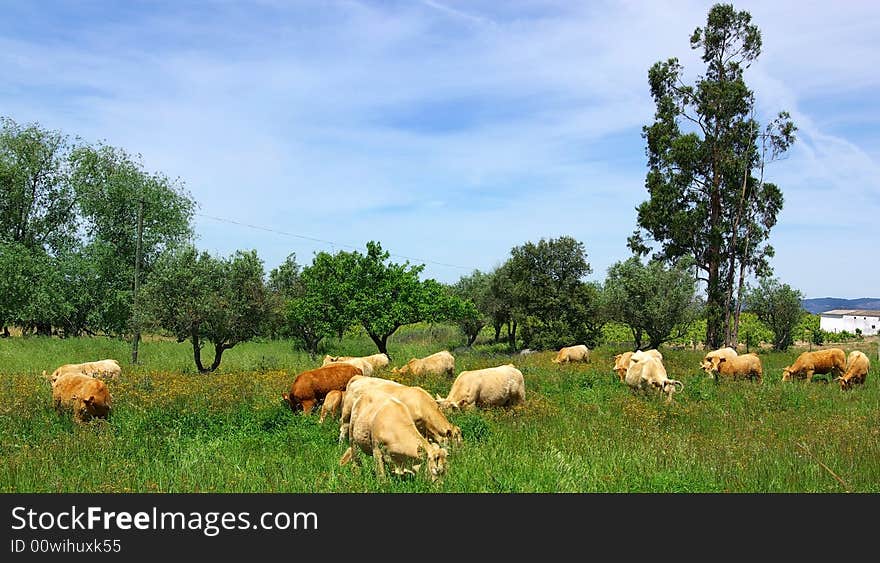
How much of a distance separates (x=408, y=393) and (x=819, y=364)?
20.4m

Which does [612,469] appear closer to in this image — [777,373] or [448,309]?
[777,373]

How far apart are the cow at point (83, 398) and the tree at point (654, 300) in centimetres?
2914

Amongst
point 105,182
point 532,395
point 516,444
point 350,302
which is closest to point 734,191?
point 350,302

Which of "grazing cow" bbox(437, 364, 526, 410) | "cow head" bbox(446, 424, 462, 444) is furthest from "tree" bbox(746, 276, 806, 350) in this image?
"cow head" bbox(446, 424, 462, 444)

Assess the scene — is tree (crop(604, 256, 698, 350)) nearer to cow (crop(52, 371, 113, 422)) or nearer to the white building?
cow (crop(52, 371, 113, 422))

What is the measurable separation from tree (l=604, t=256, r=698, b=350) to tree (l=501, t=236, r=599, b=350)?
38.2ft

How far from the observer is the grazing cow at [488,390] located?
1636 centimetres

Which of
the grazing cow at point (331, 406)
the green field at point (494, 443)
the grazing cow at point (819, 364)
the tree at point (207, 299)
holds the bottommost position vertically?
the green field at point (494, 443)

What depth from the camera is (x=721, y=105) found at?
42.0 m

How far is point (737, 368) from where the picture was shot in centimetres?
2486

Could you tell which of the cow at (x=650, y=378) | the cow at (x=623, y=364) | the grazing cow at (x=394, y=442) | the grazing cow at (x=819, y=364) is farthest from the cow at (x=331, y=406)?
the grazing cow at (x=819, y=364)

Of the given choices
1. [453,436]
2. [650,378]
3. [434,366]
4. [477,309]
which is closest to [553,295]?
[477,309]

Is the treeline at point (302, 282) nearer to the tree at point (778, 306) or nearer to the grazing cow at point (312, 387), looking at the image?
the tree at point (778, 306)

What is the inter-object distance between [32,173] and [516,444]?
56.7 metres
